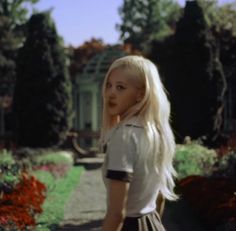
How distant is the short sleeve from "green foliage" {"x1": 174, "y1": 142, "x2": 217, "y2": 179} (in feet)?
31.4

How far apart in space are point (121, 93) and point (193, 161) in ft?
34.4

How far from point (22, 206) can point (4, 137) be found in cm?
1462

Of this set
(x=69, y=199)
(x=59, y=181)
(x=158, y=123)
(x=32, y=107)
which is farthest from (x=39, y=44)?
(x=158, y=123)

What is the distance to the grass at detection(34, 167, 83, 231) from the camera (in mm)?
8711

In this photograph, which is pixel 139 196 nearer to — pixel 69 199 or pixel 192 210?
pixel 192 210

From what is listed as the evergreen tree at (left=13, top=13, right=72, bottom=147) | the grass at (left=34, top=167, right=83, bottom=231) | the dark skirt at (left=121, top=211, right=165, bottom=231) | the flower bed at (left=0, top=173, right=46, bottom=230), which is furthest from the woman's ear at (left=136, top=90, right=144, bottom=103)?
the evergreen tree at (left=13, top=13, right=72, bottom=147)

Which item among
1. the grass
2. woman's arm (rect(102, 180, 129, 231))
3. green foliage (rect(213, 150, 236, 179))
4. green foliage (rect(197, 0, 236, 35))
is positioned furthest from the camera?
green foliage (rect(197, 0, 236, 35))

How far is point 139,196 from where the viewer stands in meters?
2.81

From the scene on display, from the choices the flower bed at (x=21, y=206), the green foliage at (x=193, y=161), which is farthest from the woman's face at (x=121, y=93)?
the green foliage at (x=193, y=161)

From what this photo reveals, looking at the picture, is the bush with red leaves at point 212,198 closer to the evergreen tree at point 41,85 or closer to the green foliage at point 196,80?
the green foliage at point 196,80

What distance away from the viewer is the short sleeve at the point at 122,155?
2648 millimetres

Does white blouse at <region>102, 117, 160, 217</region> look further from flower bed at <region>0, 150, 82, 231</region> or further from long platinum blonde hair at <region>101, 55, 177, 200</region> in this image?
flower bed at <region>0, 150, 82, 231</region>

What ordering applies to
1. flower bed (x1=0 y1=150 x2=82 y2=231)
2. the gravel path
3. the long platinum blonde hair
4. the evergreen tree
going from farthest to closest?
the evergreen tree
the gravel path
flower bed (x1=0 y1=150 x2=82 y2=231)
the long platinum blonde hair

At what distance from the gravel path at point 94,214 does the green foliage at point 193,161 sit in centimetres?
174
